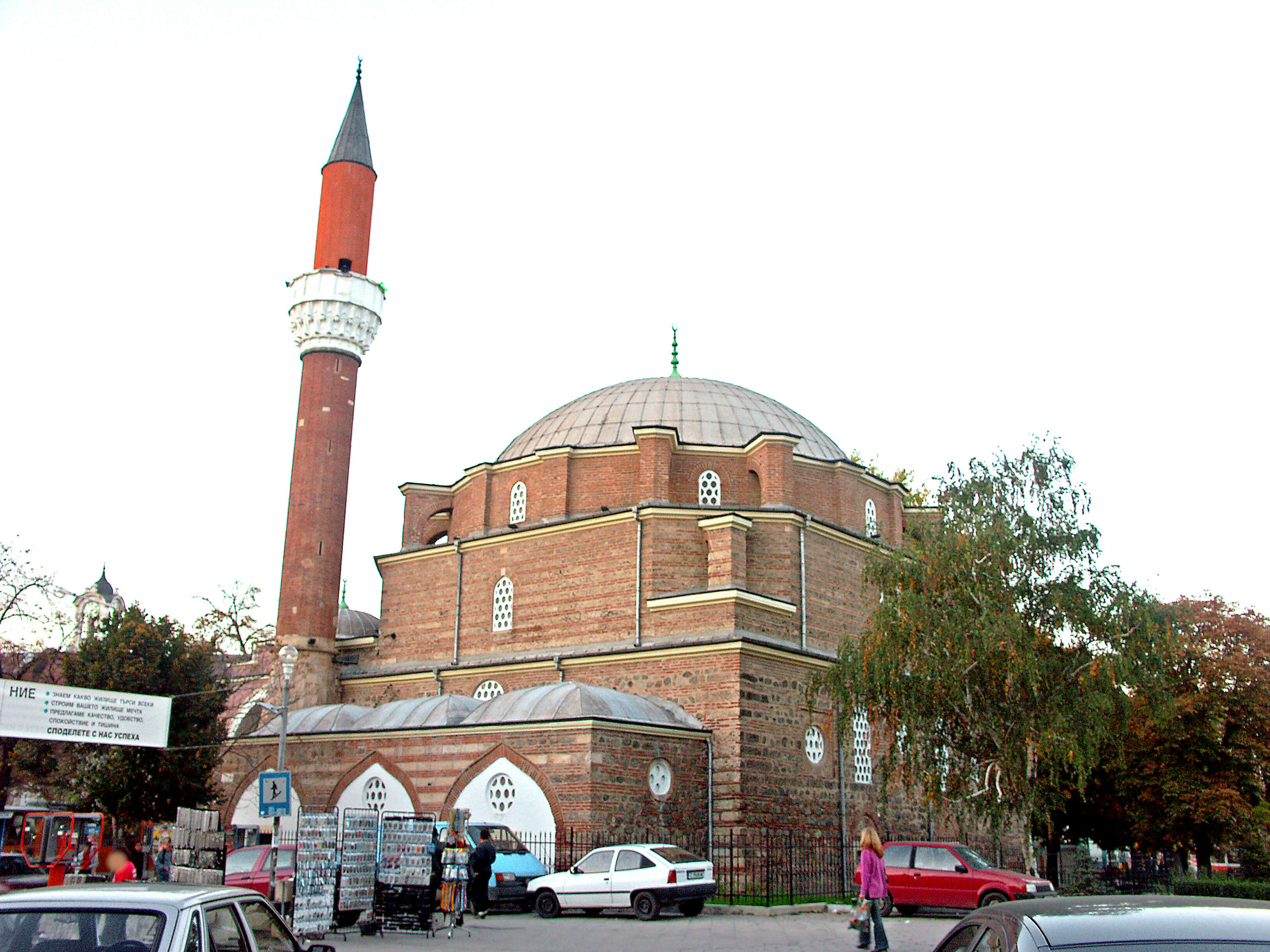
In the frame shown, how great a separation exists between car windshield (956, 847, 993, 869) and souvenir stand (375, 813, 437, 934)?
7.15 m

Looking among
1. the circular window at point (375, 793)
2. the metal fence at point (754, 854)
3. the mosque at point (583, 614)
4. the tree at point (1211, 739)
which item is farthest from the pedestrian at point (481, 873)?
the tree at point (1211, 739)

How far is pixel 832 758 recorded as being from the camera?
71.0ft

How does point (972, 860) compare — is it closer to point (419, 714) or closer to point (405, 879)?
point (405, 879)

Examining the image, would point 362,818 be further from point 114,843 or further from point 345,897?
point 114,843

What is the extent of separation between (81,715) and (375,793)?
6.07 metres

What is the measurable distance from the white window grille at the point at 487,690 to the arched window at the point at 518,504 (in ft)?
12.8

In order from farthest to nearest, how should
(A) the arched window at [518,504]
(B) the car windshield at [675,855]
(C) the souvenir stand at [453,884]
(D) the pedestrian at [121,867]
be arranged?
(A) the arched window at [518,504] → (B) the car windshield at [675,855] → (C) the souvenir stand at [453,884] → (D) the pedestrian at [121,867]

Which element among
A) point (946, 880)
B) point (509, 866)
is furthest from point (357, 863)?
point (946, 880)

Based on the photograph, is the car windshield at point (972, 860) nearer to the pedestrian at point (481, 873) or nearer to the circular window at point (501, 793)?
the pedestrian at point (481, 873)

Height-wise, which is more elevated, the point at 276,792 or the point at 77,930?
the point at 276,792

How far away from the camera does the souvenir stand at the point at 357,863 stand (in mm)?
11562

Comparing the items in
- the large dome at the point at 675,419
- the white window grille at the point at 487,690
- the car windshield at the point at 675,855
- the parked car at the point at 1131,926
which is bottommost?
the car windshield at the point at 675,855

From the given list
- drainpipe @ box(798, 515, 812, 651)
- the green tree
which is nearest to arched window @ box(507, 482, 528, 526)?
drainpipe @ box(798, 515, 812, 651)

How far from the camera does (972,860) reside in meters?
14.4
